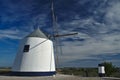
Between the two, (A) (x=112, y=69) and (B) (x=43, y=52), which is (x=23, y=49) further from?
(A) (x=112, y=69)

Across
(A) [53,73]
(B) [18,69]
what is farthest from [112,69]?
(B) [18,69]

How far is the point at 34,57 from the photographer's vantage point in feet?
88.6

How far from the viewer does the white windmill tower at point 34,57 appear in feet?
87.6

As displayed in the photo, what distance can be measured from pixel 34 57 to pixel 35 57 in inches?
5.3

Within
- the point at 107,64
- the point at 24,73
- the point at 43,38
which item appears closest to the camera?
the point at 24,73

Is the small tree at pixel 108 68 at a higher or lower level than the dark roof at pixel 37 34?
lower

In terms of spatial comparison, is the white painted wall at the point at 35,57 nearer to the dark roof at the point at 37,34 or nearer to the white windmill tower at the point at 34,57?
the white windmill tower at the point at 34,57

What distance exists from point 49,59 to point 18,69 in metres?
4.46

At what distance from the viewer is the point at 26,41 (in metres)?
28.0

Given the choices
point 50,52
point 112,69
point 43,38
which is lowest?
point 112,69

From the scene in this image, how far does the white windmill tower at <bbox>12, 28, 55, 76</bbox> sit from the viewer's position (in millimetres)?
26688

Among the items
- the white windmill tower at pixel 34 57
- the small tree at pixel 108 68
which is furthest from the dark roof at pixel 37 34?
the small tree at pixel 108 68

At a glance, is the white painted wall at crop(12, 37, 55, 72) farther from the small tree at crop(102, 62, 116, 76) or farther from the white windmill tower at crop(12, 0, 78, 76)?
the small tree at crop(102, 62, 116, 76)

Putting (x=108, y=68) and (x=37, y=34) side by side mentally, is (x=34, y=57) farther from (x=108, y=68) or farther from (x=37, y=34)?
(x=108, y=68)
